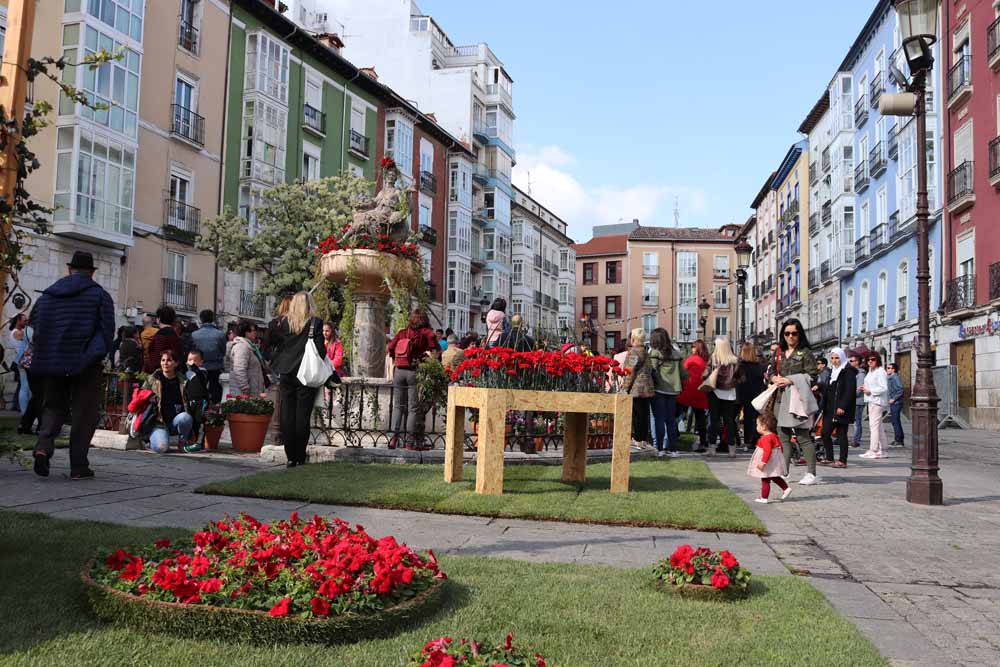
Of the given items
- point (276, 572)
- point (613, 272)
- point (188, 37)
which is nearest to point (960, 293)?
point (188, 37)

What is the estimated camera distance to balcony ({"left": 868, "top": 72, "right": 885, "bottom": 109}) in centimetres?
3444

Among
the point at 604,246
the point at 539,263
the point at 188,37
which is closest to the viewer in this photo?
the point at 188,37

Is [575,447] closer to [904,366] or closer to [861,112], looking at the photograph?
[904,366]

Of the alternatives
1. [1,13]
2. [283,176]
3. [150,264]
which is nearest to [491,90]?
[283,176]

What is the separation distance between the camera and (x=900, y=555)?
539 cm

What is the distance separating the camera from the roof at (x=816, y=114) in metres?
43.9

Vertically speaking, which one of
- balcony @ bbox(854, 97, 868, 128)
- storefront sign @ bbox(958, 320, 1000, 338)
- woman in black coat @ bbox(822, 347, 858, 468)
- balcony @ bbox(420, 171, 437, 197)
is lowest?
woman in black coat @ bbox(822, 347, 858, 468)

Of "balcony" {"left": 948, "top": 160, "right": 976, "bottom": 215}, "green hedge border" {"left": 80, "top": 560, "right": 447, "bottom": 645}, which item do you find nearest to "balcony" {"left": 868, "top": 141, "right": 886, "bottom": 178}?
"balcony" {"left": 948, "top": 160, "right": 976, "bottom": 215}

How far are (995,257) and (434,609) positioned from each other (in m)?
25.2

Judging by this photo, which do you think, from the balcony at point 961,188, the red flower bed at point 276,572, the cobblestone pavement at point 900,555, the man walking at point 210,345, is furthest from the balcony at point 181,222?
the red flower bed at point 276,572

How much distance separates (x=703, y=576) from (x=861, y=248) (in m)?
37.2

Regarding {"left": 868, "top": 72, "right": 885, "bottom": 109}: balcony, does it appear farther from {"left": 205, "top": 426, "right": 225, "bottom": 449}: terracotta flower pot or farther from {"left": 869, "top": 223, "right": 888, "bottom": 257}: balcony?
{"left": 205, "top": 426, "right": 225, "bottom": 449}: terracotta flower pot

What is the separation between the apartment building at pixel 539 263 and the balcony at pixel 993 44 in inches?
1267

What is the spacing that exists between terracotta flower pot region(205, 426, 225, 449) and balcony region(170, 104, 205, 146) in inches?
797
